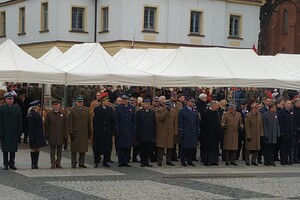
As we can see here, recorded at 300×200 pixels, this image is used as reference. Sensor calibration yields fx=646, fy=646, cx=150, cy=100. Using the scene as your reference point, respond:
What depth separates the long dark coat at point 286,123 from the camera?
1920 cm

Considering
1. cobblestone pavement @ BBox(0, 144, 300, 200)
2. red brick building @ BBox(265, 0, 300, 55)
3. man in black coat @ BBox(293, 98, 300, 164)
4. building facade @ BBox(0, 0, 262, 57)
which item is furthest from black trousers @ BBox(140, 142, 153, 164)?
red brick building @ BBox(265, 0, 300, 55)

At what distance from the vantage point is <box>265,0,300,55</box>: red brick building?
61.2 meters

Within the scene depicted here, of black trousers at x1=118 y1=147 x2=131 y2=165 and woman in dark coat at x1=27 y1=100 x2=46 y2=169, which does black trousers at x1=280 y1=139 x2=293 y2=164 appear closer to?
black trousers at x1=118 y1=147 x2=131 y2=165

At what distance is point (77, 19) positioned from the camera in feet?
142

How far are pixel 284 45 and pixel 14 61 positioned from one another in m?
46.0

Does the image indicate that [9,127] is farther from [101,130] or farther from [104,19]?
[104,19]

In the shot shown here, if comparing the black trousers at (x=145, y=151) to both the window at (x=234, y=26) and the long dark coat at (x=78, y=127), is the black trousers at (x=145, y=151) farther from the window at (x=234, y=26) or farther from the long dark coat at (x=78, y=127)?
the window at (x=234, y=26)

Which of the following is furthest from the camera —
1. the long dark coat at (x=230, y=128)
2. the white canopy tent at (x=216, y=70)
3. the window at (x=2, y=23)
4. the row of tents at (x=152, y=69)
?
the window at (x=2, y=23)

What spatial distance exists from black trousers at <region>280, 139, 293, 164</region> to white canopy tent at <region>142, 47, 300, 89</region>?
11.3ft

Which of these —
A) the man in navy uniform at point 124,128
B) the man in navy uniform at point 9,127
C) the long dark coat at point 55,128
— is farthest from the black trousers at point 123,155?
the man in navy uniform at point 9,127

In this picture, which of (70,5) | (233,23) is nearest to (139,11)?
(70,5)

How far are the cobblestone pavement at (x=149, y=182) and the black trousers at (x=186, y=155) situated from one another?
0.27 metres

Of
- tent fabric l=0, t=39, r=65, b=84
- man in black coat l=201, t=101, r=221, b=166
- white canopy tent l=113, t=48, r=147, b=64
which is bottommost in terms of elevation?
man in black coat l=201, t=101, r=221, b=166

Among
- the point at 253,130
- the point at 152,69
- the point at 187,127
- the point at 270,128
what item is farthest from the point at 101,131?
the point at 152,69
